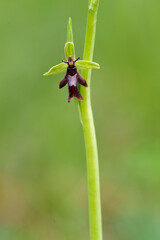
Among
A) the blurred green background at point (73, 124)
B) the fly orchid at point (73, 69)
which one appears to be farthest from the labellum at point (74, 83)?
the blurred green background at point (73, 124)

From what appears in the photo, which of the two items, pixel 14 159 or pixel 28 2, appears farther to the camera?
pixel 28 2

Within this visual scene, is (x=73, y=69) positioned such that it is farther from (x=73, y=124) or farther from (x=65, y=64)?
(x=73, y=124)

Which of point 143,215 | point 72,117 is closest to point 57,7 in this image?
point 72,117

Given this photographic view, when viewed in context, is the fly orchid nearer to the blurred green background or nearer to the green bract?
the green bract

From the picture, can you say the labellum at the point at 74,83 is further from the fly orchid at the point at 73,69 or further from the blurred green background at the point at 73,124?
the blurred green background at the point at 73,124

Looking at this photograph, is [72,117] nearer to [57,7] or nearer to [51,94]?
[51,94]

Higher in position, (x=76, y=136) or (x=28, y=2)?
(x=28, y=2)

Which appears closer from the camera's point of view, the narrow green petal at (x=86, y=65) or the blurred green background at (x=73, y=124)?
the narrow green petal at (x=86, y=65)

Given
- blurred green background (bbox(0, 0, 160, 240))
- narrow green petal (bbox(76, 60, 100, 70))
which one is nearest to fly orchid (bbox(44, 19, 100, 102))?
narrow green petal (bbox(76, 60, 100, 70))
